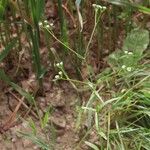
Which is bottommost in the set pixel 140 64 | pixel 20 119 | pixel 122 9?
pixel 20 119

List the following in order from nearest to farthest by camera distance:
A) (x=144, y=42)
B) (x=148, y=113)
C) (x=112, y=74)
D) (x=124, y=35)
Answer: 1. (x=148, y=113)
2. (x=112, y=74)
3. (x=144, y=42)
4. (x=124, y=35)

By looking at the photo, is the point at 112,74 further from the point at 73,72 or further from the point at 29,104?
the point at 29,104

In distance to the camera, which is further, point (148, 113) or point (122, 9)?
point (122, 9)

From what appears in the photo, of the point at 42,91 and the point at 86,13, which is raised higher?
the point at 86,13

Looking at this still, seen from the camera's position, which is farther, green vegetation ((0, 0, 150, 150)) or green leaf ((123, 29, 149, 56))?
green leaf ((123, 29, 149, 56))

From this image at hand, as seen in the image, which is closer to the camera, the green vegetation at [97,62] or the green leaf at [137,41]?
the green vegetation at [97,62]

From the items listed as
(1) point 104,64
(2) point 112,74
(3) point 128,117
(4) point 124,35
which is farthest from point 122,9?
(3) point 128,117

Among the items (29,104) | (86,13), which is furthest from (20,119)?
(86,13)

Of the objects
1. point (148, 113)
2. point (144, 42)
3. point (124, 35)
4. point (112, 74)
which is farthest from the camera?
point (124, 35)
